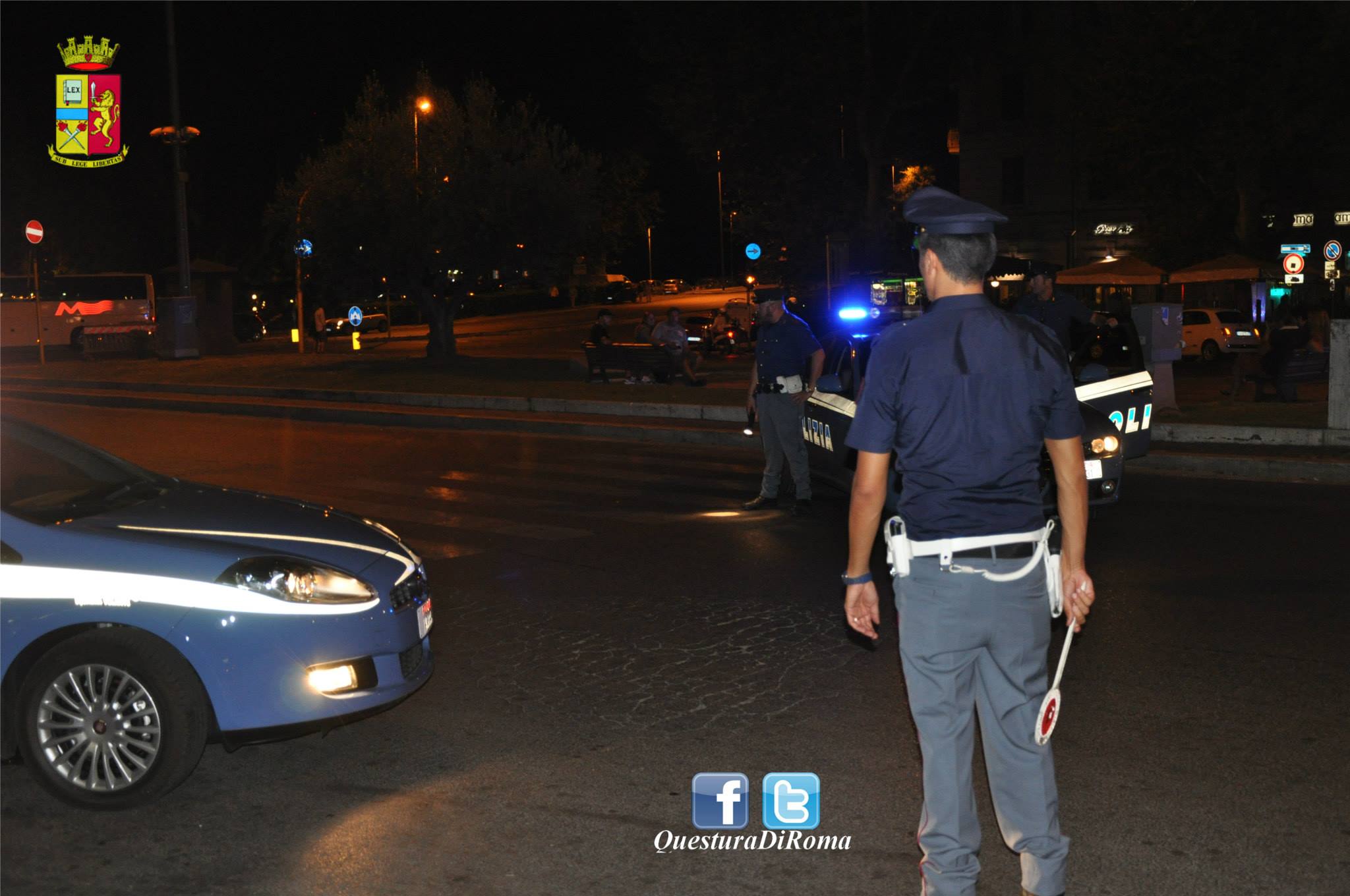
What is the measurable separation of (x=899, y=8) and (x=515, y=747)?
121 feet

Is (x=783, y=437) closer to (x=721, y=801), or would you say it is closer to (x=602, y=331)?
(x=721, y=801)

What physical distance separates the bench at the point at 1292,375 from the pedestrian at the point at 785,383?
9.64 metres

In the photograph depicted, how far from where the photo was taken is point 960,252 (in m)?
3.53

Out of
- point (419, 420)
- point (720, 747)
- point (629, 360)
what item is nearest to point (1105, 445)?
point (720, 747)

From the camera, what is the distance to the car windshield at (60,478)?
18.0ft

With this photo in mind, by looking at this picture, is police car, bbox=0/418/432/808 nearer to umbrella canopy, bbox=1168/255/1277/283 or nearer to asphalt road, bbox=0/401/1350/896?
asphalt road, bbox=0/401/1350/896

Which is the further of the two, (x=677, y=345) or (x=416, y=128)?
(x=416, y=128)

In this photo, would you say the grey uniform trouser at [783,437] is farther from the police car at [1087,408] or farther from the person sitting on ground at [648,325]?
the person sitting on ground at [648,325]

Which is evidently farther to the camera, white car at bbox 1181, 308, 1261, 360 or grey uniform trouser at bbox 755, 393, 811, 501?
white car at bbox 1181, 308, 1261, 360

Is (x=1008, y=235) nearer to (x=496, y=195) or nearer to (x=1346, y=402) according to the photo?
(x=496, y=195)

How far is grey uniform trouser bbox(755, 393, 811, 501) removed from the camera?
10.8m

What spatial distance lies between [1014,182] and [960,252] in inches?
2157

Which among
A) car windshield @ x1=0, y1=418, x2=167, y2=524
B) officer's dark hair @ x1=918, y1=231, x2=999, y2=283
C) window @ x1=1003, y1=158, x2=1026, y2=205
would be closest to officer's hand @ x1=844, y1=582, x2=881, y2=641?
officer's dark hair @ x1=918, y1=231, x2=999, y2=283

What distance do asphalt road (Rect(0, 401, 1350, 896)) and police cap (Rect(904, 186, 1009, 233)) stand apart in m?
2.01
